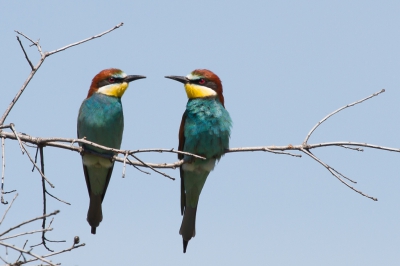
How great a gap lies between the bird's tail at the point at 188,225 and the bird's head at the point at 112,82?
100 cm

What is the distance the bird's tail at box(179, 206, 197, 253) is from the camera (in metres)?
4.83

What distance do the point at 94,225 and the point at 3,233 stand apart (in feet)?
7.84

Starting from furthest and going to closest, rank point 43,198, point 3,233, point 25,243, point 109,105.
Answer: point 109,105
point 43,198
point 25,243
point 3,233

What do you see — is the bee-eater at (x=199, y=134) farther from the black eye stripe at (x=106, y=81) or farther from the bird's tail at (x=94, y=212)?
the bird's tail at (x=94, y=212)

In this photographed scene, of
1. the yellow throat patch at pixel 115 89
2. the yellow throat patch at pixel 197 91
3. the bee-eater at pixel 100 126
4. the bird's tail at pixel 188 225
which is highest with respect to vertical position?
the yellow throat patch at pixel 197 91

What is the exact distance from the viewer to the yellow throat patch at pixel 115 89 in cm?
481

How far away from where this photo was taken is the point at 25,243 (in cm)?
271

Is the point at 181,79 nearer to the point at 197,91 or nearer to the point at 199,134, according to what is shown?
the point at 197,91

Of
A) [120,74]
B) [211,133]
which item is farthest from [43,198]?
[120,74]

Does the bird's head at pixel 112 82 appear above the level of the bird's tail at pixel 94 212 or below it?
above

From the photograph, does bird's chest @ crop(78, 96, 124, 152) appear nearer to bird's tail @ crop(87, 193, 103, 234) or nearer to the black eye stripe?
the black eye stripe

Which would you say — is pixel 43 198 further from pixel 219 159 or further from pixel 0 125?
pixel 219 159

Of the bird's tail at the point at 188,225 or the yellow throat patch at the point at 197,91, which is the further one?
the bird's tail at the point at 188,225

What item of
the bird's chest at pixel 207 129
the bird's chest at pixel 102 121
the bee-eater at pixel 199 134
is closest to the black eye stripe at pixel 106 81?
the bird's chest at pixel 102 121
